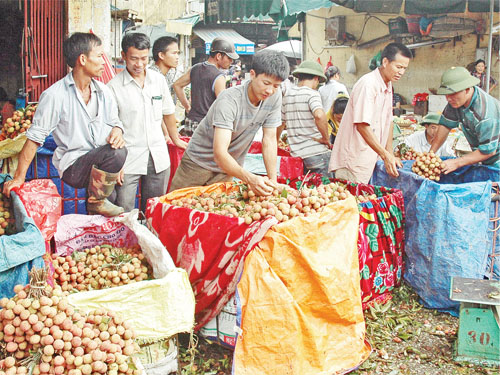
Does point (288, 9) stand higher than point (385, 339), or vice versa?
point (288, 9)

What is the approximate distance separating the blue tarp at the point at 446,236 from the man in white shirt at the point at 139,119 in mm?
2054

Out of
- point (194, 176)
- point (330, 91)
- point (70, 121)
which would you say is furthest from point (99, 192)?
point (330, 91)

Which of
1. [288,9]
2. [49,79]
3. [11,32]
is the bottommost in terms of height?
[49,79]

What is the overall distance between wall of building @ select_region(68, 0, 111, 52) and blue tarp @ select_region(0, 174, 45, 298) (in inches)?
194

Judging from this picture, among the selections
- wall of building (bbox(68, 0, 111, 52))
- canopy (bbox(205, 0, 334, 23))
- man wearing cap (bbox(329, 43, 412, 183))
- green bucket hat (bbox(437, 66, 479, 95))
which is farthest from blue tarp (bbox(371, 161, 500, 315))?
canopy (bbox(205, 0, 334, 23))

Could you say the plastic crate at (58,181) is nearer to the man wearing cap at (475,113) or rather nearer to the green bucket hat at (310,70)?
the green bucket hat at (310,70)

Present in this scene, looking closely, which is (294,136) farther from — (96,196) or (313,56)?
(313,56)

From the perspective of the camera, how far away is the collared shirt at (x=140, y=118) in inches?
160

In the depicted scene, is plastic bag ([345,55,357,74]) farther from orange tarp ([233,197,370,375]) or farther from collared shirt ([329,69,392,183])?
orange tarp ([233,197,370,375])

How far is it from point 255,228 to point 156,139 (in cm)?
173

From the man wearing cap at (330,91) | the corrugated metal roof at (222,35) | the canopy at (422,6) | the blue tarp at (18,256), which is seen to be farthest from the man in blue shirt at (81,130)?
the corrugated metal roof at (222,35)

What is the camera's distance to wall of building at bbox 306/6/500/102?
11774mm

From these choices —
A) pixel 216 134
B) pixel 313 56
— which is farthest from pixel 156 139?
pixel 313 56

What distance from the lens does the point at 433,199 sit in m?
3.81
